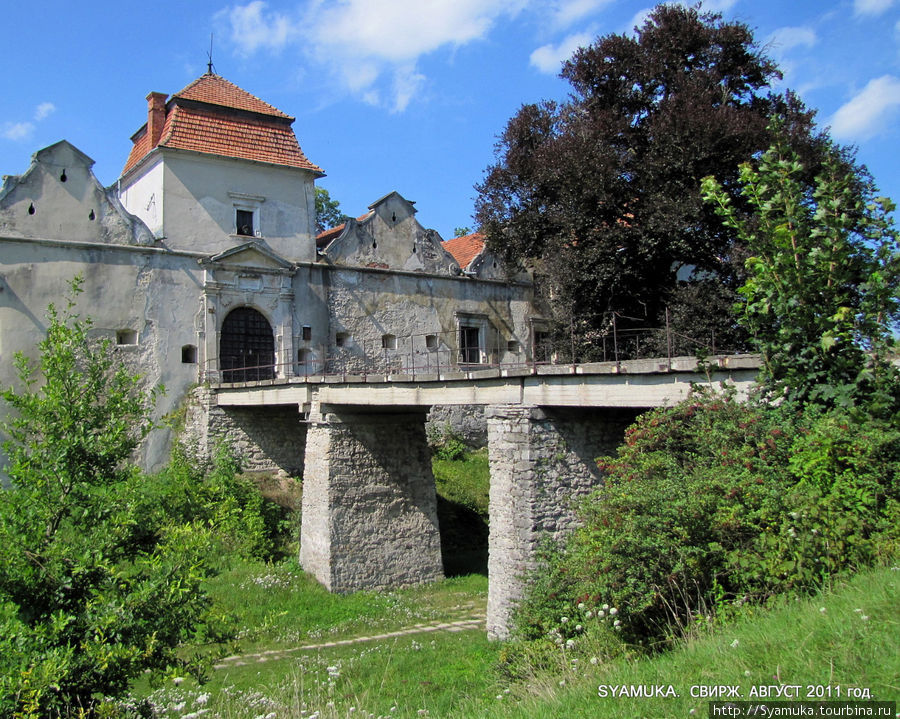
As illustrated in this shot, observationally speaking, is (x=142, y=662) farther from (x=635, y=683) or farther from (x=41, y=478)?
(x=635, y=683)

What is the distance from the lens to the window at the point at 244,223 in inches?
800

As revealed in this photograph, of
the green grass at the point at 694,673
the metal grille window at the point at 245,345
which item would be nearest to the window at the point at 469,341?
the metal grille window at the point at 245,345

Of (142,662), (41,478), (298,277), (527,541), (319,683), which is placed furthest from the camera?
(298,277)

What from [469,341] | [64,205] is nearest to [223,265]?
[64,205]

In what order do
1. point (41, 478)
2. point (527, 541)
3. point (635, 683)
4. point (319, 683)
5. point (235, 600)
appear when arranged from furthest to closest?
point (235, 600), point (527, 541), point (319, 683), point (41, 478), point (635, 683)

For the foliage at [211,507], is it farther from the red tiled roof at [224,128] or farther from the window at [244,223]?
the red tiled roof at [224,128]

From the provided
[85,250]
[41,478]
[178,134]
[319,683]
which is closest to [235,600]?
[319,683]

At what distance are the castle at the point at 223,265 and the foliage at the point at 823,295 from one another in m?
9.84

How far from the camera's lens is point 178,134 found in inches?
774

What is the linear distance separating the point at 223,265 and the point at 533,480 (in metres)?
12.4

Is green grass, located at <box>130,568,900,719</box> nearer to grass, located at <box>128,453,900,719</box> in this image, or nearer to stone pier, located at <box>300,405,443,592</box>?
grass, located at <box>128,453,900,719</box>

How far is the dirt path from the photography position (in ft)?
35.2

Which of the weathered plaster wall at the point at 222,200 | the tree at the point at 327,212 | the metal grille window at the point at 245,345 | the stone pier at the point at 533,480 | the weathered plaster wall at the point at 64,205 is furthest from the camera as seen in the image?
the tree at the point at 327,212

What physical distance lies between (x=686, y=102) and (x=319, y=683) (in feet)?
48.8
